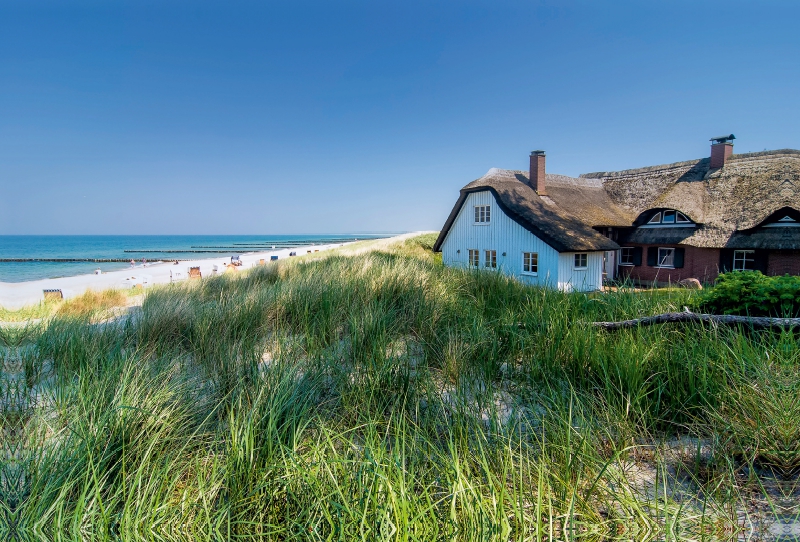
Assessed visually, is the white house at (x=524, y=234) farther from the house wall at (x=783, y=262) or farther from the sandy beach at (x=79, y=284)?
the sandy beach at (x=79, y=284)

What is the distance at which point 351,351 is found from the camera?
11.2 feet

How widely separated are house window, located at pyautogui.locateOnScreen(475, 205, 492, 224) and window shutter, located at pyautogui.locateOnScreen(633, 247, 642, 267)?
25.9 ft

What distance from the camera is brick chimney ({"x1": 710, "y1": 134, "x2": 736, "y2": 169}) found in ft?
64.4

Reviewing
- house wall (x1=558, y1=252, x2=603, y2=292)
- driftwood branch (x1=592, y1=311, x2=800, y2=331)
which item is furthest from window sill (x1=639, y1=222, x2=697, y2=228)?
driftwood branch (x1=592, y1=311, x2=800, y2=331)

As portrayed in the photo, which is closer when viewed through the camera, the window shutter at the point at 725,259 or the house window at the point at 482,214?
the window shutter at the point at 725,259

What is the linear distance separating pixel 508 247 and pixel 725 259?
9225mm

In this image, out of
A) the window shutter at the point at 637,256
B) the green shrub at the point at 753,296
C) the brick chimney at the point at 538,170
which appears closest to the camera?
the green shrub at the point at 753,296

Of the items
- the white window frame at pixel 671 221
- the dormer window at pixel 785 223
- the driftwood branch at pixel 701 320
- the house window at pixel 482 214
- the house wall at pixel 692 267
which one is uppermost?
the house window at pixel 482 214

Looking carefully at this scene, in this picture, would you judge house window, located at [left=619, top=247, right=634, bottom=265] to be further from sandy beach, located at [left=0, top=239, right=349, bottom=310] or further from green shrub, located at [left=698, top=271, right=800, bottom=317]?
sandy beach, located at [left=0, top=239, right=349, bottom=310]

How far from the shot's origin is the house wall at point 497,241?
16781 millimetres

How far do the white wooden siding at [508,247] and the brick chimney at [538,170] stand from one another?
8.60 feet

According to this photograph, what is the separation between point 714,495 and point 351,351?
2502 mm

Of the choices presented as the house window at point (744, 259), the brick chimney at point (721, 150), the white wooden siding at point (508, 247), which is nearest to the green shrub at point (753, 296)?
the white wooden siding at point (508, 247)

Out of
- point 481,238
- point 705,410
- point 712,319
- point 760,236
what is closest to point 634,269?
point 760,236
